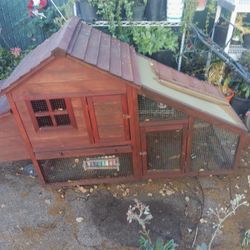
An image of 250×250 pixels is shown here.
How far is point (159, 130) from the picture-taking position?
268 centimetres

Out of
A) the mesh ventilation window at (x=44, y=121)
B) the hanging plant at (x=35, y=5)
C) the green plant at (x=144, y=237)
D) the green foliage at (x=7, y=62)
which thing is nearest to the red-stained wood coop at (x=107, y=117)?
the mesh ventilation window at (x=44, y=121)

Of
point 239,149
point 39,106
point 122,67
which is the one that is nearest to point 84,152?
point 39,106

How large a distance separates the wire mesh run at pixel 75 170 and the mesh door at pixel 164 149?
0.26m

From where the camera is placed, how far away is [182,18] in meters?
3.69

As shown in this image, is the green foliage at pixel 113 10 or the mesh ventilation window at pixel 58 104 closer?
the mesh ventilation window at pixel 58 104

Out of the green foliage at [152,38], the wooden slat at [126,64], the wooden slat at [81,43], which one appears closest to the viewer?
the wooden slat at [81,43]

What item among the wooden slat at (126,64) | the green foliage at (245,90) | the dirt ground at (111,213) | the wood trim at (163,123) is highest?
the wooden slat at (126,64)

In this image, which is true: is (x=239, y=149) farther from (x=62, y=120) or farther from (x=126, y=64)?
(x=62, y=120)

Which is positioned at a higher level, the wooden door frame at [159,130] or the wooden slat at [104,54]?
the wooden slat at [104,54]

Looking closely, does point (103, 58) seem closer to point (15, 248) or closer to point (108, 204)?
point (108, 204)

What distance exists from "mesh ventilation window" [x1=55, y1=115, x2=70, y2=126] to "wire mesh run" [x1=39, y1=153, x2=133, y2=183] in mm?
559

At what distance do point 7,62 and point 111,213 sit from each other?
123 inches

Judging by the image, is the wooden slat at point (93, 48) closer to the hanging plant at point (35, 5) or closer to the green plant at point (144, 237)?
the green plant at point (144, 237)

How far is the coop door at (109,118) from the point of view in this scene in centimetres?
245
